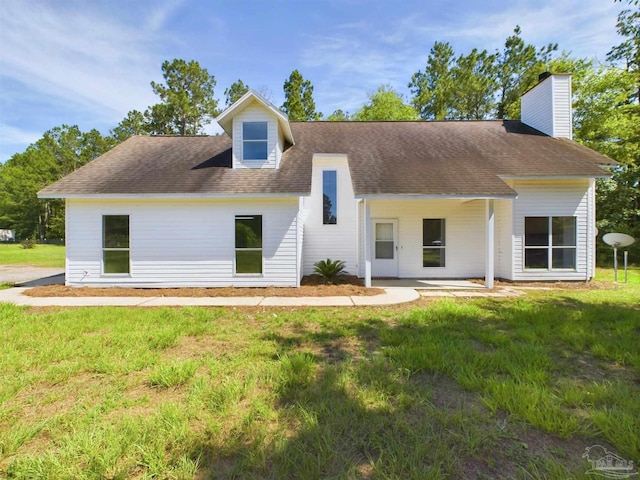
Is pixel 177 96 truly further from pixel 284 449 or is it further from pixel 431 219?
pixel 284 449

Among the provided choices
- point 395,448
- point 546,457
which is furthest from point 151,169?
point 546,457

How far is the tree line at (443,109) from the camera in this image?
19.2 m

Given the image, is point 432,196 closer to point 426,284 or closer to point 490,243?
point 490,243

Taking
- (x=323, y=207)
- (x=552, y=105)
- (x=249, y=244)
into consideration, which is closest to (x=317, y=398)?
(x=249, y=244)

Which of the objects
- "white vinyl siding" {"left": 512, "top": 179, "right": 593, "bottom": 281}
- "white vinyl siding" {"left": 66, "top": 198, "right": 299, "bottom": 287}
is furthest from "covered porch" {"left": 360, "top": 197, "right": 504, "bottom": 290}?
"white vinyl siding" {"left": 66, "top": 198, "right": 299, "bottom": 287}

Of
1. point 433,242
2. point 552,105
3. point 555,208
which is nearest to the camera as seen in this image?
point 555,208

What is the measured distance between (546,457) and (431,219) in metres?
10.4

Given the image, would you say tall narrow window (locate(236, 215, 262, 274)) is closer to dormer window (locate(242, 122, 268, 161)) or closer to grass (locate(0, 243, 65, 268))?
dormer window (locate(242, 122, 268, 161))

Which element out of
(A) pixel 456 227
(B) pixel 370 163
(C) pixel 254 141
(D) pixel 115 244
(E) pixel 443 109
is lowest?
(D) pixel 115 244

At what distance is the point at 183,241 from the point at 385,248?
300 inches

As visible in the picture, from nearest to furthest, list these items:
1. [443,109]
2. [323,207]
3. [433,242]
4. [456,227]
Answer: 1. [456,227]
2. [433,242]
3. [323,207]
4. [443,109]

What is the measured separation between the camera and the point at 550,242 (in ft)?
36.5

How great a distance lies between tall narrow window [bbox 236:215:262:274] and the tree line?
11.7 meters

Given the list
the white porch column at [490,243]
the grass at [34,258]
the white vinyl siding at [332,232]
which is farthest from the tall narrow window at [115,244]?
the white porch column at [490,243]
